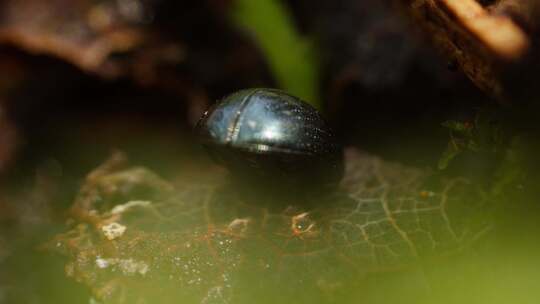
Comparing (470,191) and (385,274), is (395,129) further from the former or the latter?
(385,274)

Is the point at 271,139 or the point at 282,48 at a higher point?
the point at 282,48

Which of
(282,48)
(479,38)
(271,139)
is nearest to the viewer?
(479,38)

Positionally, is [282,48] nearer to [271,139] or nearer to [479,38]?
[271,139]

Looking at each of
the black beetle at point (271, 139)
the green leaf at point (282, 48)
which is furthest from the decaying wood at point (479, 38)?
the green leaf at point (282, 48)

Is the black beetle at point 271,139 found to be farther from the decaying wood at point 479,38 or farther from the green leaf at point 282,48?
the decaying wood at point 479,38

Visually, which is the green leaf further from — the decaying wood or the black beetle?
the decaying wood

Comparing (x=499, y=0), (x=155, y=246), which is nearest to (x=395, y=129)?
(x=499, y=0)

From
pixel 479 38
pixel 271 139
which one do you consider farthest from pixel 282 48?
pixel 479 38
